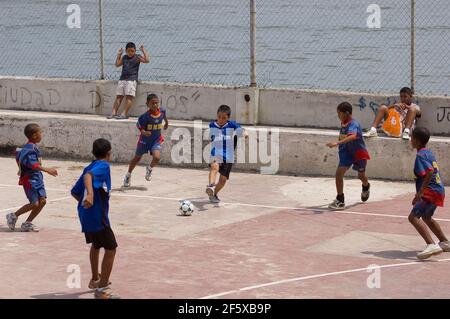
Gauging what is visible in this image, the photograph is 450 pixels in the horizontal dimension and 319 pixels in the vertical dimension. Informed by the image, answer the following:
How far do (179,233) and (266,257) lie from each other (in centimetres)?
178

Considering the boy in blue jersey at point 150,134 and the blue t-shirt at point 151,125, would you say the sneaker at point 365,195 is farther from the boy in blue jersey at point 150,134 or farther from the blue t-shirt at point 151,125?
the blue t-shirt at point 151,125

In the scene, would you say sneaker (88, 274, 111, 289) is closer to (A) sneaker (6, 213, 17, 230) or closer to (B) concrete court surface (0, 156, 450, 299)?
(B) concrete court surface (0, 156, 450, 299)

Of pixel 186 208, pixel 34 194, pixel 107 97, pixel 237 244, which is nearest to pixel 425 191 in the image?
pixel 237 244

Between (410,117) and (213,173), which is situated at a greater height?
(410,117)

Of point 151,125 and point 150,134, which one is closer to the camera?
point 150,134

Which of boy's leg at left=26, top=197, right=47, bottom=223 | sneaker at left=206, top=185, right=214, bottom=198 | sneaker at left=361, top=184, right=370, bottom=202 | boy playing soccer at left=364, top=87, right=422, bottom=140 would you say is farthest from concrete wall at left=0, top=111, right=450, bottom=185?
boy's leg at left=26, top=197, right=47, bottom=223

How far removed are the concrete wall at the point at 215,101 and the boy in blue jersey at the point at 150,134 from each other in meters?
2.60

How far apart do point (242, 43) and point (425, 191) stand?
19131 mm

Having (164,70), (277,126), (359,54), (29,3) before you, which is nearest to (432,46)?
(359,54)

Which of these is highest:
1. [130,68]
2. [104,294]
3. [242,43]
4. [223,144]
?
[242,43]

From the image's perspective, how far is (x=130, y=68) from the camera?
2242 cm

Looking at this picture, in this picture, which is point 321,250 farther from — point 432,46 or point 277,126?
point 432,46

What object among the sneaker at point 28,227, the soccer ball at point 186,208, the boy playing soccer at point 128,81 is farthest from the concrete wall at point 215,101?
the sneaker at point 28,227

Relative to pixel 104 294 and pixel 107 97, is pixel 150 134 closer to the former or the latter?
pixel 107 97
